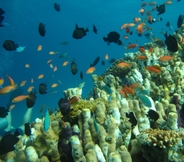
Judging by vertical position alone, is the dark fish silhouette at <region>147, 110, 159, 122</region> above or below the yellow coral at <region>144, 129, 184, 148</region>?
above

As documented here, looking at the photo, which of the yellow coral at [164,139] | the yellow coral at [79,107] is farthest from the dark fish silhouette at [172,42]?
the yellow coral at [164,139]

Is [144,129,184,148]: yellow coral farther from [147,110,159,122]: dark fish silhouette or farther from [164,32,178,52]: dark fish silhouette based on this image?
[164,32,178,52]: dark fish silhouette

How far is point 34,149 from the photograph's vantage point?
11.5ft

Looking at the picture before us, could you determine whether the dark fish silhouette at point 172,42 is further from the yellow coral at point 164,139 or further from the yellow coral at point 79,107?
the yellow coral at point 164,139

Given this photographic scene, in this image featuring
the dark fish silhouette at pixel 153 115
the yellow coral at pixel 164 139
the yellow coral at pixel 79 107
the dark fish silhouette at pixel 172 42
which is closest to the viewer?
the yellow coral at pixel 164 139

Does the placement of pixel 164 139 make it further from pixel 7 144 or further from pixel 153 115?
pixel 7 144

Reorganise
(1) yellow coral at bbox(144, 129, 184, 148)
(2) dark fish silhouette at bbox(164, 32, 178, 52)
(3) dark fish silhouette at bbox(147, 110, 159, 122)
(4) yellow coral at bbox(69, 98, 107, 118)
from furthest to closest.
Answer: (2) dark fish silhouette at bbox(164, 32, 178, 52)
(4) yellow coral at bbox(69, 98, 107, 118)
(3) dark fish silhouette at bbox(147, 110, 159, 122)
(1) yellow coral at bbox(144, 129, 184, 148)

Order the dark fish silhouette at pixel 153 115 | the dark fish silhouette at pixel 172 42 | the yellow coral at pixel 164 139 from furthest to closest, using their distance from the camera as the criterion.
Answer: the dark fish silhouette at pixel 172 42 → the dark fish silhouette at pixel 153 115 → the yellow coral at pixel 164 139

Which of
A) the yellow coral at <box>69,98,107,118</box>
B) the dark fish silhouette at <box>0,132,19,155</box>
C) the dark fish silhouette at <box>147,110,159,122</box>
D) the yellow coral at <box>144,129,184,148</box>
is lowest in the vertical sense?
the yellow coral at <box>144,129,184,148</box>

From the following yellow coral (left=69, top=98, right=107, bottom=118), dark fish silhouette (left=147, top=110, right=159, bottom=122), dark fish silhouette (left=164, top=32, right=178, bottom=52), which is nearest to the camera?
dark fish silhouette (left=147, top=110, right=159, bottom=122)

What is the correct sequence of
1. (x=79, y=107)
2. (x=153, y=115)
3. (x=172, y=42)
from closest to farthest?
1. (x=153, y=115)
2. (x=79, y=107)
3. (x=172, y=42)

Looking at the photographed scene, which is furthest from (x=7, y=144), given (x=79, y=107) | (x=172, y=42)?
(x=172, y=42)

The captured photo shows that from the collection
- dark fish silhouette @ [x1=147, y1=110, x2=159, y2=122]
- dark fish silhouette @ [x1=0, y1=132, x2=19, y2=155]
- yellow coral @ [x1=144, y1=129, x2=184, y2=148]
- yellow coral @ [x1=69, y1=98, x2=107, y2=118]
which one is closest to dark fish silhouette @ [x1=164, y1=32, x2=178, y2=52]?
dark fish silhouette @ [x1=147, y1=110, x2=159, y2=122]

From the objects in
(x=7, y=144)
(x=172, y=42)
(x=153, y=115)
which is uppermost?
(x=172, y=42)
